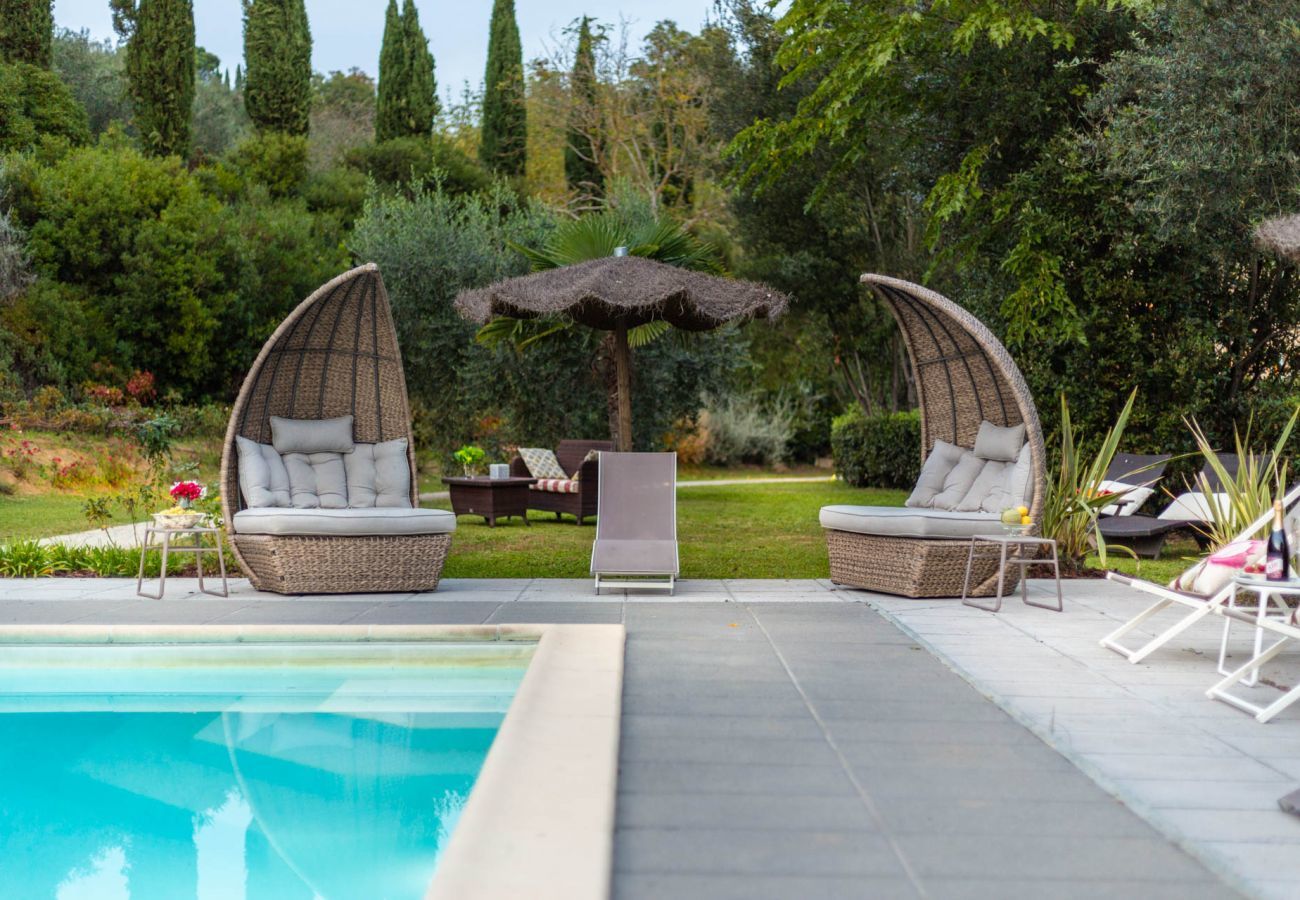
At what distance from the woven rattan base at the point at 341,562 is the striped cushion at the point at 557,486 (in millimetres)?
5774

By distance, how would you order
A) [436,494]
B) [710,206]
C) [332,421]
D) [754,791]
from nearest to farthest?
[754,791] → [332,421] → [436,494] → [710,206]

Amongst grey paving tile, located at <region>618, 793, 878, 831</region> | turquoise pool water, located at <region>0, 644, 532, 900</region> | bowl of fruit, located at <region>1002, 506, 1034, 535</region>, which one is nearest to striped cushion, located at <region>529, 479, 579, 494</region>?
bowl of fruit, located at <region>1002, 506, 1034, 535</region>

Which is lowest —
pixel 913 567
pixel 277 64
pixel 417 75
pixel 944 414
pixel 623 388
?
pixel 913 567

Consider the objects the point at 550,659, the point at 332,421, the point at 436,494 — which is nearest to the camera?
the point at 550,659

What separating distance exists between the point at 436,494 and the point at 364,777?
42.7 ft

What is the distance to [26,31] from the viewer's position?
19938mm

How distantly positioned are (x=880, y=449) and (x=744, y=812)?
16.1 metres

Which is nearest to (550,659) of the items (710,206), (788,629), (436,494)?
(788,629)

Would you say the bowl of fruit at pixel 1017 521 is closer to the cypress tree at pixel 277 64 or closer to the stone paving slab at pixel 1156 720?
the stone paving slab at pixel 1156 720

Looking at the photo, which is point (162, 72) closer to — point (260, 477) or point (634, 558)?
point (260, 477)

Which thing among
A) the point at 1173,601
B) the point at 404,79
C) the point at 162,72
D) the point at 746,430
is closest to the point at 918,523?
the point at 1173,601

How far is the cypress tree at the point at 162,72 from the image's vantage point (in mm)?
20547

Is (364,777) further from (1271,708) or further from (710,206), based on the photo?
(710,206)

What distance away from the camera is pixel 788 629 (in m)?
5.72
